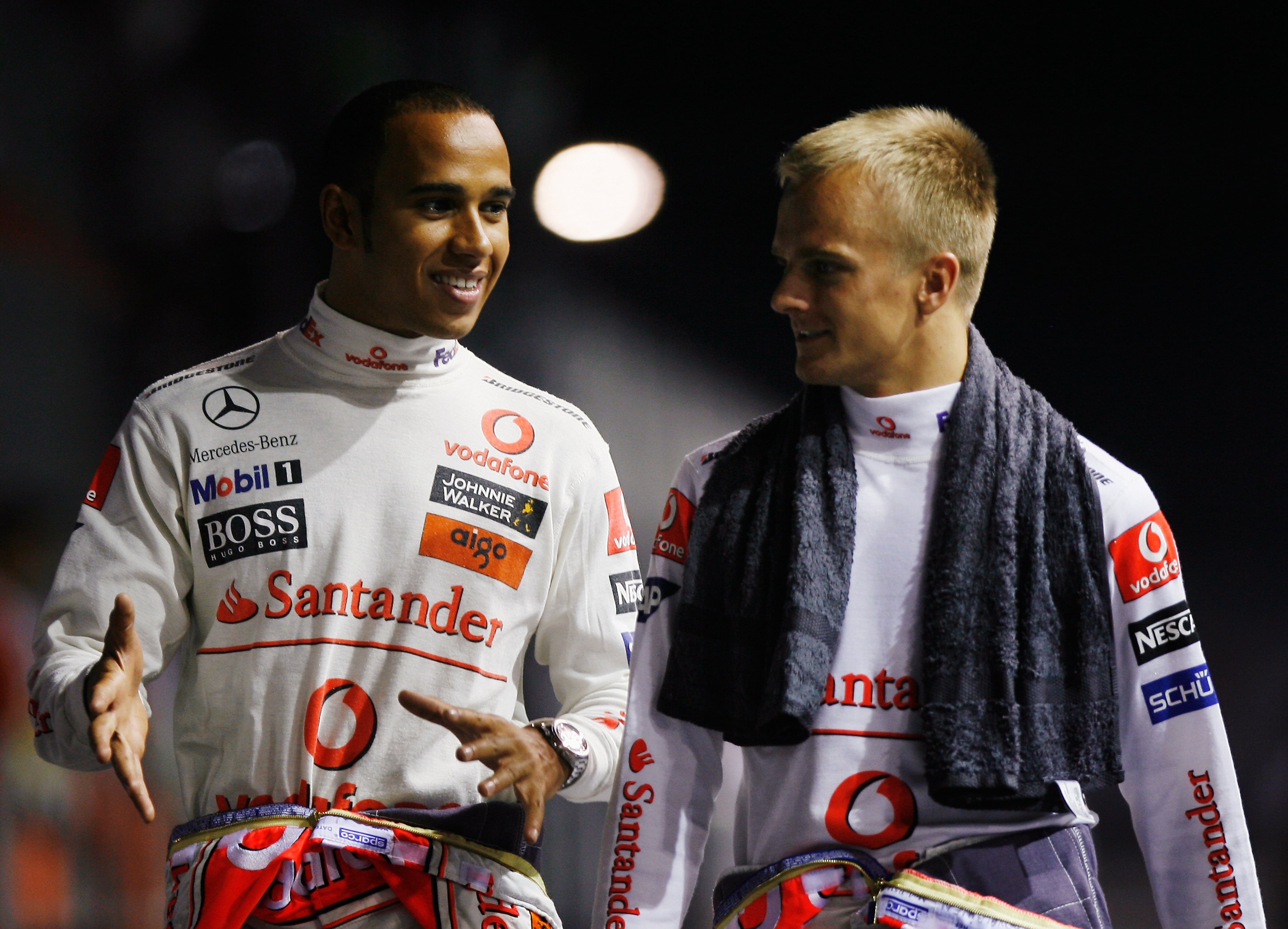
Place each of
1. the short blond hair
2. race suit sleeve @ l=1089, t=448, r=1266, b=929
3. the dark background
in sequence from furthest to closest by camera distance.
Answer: the dark background → the short blond hair → race suit sleeve @ l=1089, t=448, r=1266, b=929

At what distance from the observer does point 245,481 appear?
1.71 m

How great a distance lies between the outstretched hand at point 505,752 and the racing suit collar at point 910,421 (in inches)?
20.0

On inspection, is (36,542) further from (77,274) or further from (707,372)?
(707,372)

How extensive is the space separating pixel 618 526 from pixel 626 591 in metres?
0.09

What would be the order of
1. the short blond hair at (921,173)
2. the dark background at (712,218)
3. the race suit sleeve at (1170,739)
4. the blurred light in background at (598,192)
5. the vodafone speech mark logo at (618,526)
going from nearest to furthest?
the race suit sleeve at (1170,739)
the short blond hair at (921,173)
the vodafone speech mark logo at (618,526)
the dark background at (712,218)
the blurred light in background at (598,192)

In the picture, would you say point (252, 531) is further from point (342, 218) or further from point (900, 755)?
point (900, 755)

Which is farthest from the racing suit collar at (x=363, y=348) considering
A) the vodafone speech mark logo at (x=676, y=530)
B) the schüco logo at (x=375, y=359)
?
the vodafone speech mark logo at (x=676, y=530)

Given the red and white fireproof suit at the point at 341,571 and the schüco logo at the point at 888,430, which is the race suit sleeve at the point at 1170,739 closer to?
the schüco logo at the point at 888,430

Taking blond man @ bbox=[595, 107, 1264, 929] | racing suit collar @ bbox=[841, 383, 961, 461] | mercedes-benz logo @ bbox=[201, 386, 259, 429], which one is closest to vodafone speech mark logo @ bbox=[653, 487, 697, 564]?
blond man @ bbox=[595, 107, 1264, 929]

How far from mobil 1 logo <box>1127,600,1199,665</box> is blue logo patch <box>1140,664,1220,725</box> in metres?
0.03

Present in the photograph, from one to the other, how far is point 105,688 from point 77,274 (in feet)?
3.84

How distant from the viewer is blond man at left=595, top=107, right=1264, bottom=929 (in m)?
1.36

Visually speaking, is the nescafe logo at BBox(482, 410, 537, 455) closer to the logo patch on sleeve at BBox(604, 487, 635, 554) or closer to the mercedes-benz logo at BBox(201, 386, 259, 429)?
the logo patch on sleeve at BBox(604, 487, 635, 554)

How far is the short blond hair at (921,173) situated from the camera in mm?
1487
